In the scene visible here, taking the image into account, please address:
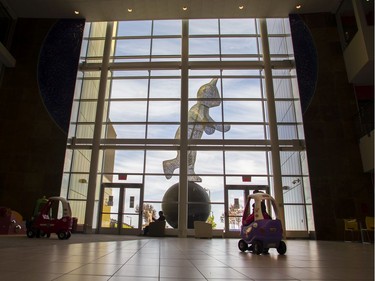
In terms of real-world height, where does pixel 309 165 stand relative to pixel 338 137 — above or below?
below

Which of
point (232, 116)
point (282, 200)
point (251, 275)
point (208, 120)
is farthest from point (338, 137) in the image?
point (251, 275)

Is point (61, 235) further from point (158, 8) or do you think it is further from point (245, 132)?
point (158, 8)

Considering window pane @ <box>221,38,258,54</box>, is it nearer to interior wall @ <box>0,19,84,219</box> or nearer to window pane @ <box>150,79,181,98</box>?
window pane @ <box>150,79,181,98</box>

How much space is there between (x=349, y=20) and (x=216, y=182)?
1311cm

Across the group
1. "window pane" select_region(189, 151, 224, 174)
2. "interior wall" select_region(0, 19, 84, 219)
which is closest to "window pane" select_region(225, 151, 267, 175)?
"window pane" select_region(189, 151, 224, 174)

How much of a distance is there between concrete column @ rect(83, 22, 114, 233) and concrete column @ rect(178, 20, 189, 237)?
5.32 meters

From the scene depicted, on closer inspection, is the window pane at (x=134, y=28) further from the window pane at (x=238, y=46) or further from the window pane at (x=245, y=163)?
the window pane at (x=245, y=163)

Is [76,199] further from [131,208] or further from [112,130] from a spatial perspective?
[112,130]

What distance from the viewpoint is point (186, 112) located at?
66.1 ft

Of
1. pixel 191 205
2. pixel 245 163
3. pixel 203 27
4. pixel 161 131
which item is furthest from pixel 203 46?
pixel 191 205

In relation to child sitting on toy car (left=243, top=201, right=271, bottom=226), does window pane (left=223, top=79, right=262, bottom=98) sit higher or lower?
higher

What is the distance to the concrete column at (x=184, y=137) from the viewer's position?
18.4m

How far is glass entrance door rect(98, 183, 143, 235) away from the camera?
1914cm

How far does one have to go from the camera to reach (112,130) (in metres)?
20.8
